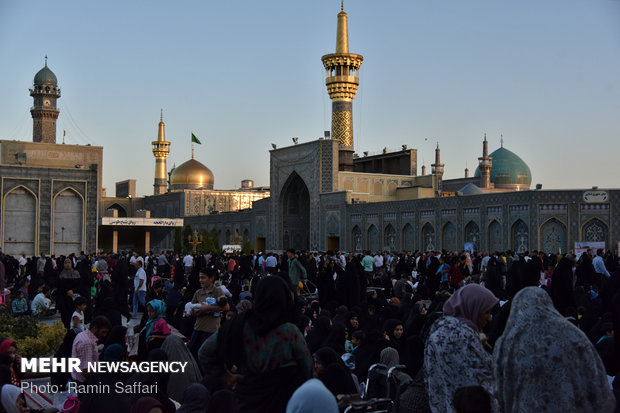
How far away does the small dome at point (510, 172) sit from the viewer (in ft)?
150

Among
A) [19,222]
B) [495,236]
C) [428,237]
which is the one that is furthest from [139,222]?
[495,236]

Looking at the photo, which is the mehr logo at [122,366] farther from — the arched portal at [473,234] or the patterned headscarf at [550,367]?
the arched portal at [473,234]

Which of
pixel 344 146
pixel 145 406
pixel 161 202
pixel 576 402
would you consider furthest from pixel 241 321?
pixel 161 202

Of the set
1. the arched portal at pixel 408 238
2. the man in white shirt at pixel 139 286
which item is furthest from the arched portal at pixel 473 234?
the man in white shirt at pixel 139 286

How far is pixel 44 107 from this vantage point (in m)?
48.2

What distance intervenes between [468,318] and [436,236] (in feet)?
85.2

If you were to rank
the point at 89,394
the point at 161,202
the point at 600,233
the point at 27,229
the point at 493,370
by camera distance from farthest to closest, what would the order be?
1. the point at 161,202
2. the point at 27,229
3. the point at 600,233
4. the point at 89,394
5. the point at 493,370

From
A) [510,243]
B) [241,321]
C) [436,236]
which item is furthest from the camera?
[436,236]

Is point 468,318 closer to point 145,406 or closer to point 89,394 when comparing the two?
point 145,406

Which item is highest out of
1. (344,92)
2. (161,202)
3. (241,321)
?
(344,92)

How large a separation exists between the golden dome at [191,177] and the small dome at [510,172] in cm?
2139

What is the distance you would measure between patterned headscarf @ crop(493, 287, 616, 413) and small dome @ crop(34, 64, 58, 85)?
163 ft

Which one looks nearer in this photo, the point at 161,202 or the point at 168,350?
the point at 168,350

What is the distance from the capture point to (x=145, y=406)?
13.8 feet
